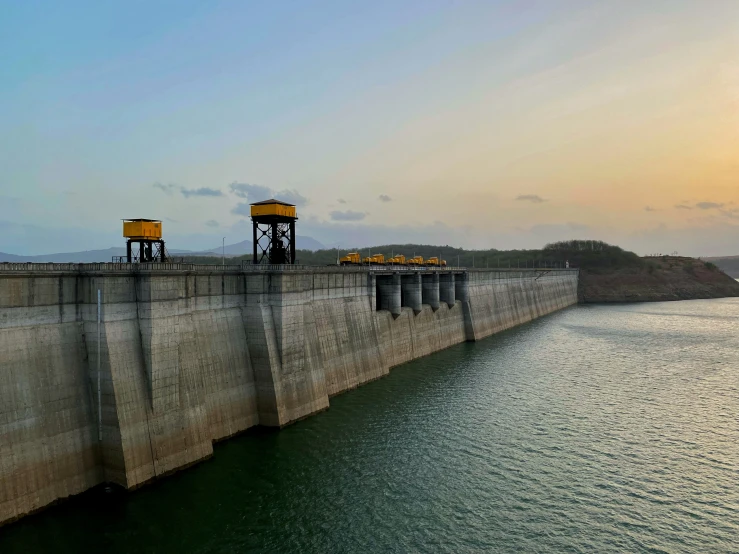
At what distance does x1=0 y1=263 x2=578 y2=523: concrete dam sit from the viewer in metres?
23.1

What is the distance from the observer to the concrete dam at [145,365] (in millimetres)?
23078

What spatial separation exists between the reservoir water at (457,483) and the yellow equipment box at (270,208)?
56.8 feet

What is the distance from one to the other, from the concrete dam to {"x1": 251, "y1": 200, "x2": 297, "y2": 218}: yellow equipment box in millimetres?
5873

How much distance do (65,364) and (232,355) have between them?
11008mm

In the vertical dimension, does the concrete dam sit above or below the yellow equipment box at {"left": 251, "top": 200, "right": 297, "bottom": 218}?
below

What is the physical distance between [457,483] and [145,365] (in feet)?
61.8

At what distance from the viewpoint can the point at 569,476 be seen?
27.6 metres

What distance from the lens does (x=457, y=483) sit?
26953 mm

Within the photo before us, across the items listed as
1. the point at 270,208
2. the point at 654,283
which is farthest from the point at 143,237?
the point at 654,283

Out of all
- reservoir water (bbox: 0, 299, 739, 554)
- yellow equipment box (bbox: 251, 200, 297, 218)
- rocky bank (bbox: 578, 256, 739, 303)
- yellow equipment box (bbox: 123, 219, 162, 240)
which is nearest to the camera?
reservoir water (bbox: 0, 299, 739, 554)

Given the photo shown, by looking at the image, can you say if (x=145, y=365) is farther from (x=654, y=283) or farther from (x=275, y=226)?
(x=654, y=283)

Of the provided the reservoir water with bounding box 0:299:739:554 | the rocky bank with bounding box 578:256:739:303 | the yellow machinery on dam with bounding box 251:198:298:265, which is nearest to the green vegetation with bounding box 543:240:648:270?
the rocky bank with bounding box 578:256:739:303

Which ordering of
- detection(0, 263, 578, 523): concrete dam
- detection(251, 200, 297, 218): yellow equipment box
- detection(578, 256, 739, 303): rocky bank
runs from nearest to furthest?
detection(0, 263, 578, 523): concrete dam → detection(251, 200, 297, 218): yellow equipment box → detection(578, 256, 739, 303): rocky bank

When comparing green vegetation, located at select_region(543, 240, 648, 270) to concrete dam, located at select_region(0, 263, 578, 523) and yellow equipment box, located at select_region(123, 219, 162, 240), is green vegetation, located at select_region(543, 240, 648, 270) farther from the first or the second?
yellow equipment box, located at select_region(123, 219, 162, 240)
